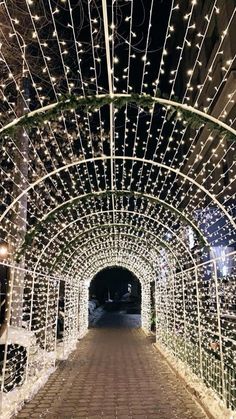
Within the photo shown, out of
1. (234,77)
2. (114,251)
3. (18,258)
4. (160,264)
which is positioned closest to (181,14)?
(234,77)

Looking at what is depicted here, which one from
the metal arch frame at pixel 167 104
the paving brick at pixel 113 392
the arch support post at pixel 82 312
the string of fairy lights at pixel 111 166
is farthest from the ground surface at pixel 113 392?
Answer: the arch support post at pixel 82 312

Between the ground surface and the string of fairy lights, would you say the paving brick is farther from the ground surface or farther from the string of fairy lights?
the string of fairy lights

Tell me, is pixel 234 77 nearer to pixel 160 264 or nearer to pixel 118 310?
pixel 160 264

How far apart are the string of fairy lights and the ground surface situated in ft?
1.89

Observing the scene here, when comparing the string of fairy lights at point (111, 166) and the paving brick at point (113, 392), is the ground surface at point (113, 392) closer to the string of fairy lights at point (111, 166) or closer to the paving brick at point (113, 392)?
the paving brick at point (113, 392)

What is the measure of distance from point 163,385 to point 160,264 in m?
5.68

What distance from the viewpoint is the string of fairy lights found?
5.18 metres

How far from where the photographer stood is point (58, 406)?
538 cm

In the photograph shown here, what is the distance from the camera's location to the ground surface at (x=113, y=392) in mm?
5020

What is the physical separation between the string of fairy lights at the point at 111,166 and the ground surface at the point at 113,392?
0.58 metres

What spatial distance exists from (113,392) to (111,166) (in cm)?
380

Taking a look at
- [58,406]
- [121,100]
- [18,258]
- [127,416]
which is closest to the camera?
[121,100]

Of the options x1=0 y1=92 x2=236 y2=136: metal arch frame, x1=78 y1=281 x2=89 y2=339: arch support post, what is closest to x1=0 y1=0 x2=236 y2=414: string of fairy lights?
x1=0 y1=92 x2=236 y2=136: metal arch frame

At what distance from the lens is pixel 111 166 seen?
24.1 feet
